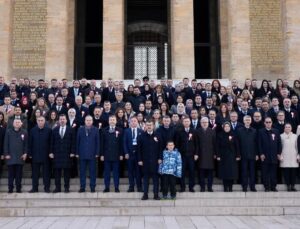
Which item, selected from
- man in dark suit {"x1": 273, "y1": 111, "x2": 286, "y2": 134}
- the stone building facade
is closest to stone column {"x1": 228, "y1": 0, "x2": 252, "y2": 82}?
the stone building facade

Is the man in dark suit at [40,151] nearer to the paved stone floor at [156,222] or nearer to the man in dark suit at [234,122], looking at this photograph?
the paved stone floor at [156,222]

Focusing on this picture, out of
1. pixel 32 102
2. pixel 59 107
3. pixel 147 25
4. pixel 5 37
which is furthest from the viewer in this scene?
pixel 147 25

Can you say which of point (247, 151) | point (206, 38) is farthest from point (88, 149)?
point (206, 38)

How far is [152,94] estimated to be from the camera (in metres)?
14.3

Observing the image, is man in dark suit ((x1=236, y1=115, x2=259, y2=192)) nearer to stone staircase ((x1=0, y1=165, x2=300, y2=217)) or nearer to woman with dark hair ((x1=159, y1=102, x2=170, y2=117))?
stone staircase ((x1=0, y1=165, x2=300, y2=217))

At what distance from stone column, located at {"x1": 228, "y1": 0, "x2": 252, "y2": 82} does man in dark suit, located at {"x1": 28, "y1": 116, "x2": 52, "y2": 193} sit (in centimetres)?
949

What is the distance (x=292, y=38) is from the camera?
63.1 feet

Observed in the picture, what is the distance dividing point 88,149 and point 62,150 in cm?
62

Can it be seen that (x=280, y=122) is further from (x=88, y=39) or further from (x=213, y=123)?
(x=88, y=39)

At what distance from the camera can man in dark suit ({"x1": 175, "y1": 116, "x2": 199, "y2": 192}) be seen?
11398 millimetres

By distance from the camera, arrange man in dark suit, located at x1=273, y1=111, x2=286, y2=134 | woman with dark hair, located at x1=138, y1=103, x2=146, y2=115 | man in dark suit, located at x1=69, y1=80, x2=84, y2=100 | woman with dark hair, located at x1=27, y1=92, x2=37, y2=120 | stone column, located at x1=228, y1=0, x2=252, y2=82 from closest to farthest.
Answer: man in dark suit, located at x1=273, y1=111, x2=286, y2=134
woman with dark hair, located at x1=138, y1=103, x2=146, y2=115
woman with dark hair, located at x1=27, y1=92, x2=37, y2=120
man in dark suit, located at x1=69, y1=80, x2=84, y2=100
stone column, located at x1=228, y1=0, x2=252, y2=82

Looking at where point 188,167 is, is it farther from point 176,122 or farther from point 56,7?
point 56,7

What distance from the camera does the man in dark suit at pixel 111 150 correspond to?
1131cm

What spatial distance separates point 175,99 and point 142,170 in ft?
11.6
